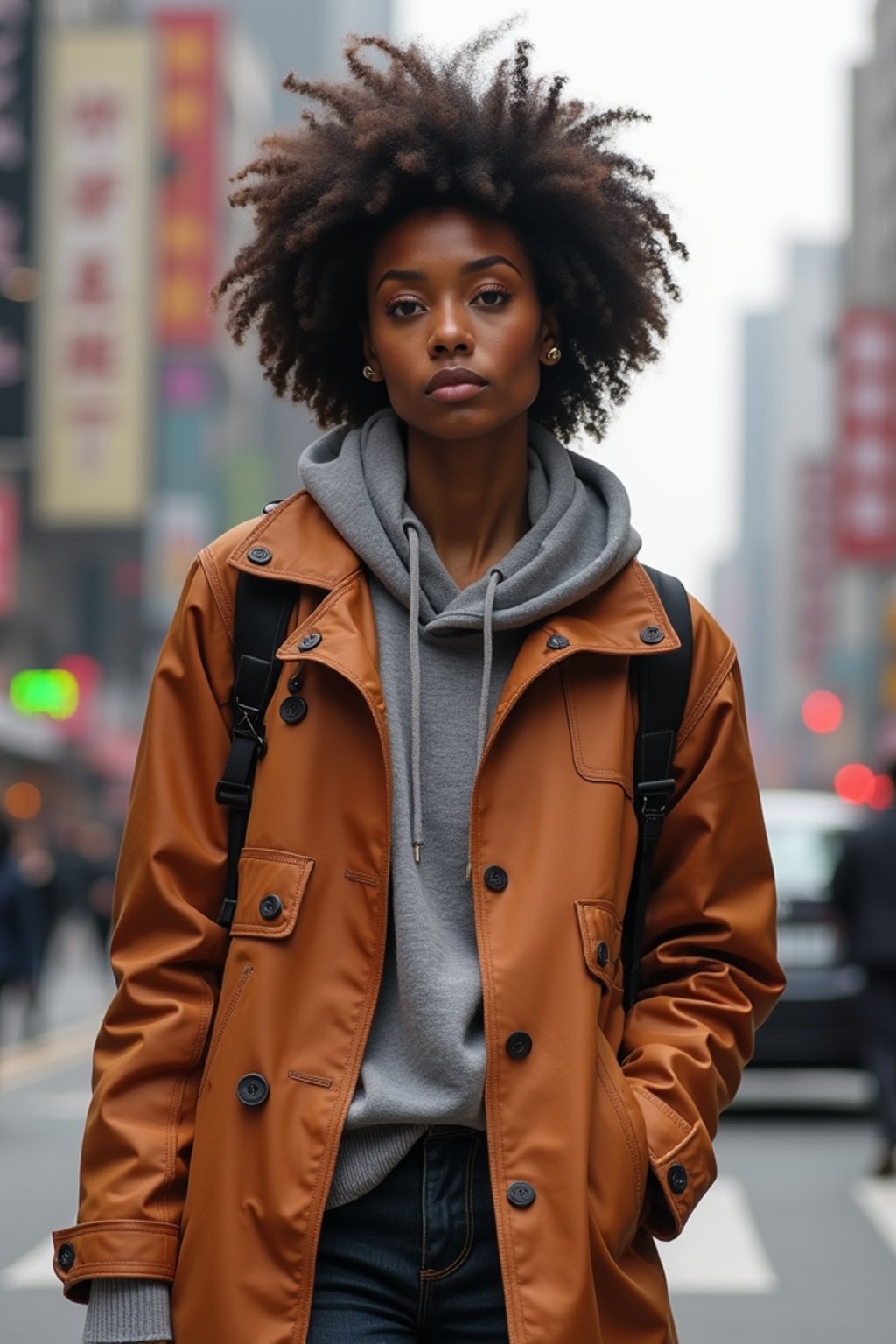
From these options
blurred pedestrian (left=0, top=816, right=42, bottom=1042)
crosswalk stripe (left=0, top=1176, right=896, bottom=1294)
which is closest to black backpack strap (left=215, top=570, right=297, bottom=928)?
crosswalk stripe (left=0, top=1176, right=896, bottom=1294)

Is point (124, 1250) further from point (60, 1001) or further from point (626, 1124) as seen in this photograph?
point (60, 1001)

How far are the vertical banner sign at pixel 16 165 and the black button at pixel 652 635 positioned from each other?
92.9 ft

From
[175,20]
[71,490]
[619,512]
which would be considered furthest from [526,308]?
[175,20]

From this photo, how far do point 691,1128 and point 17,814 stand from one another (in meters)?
43.5

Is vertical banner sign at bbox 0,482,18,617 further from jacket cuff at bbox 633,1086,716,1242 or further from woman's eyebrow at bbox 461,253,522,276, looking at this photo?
jacket cuff at bbox 633,1086,716,1242

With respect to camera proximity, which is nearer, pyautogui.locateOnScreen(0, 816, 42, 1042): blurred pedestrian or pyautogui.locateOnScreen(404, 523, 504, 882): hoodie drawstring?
pyautogui.locateOnScreen(404, 523, 504, 882): hoodie drawstring

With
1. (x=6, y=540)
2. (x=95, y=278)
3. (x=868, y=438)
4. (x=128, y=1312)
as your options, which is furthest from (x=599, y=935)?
(x=868, y=438)

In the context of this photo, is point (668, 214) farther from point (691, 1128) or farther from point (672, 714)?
point (691, 1128)

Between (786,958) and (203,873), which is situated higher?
(203,873)

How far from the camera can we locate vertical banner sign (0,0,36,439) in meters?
31.1

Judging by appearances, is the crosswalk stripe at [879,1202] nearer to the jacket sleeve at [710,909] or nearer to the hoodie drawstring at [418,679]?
the jacket sleeve at [710,909]

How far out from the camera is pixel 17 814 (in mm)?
45594

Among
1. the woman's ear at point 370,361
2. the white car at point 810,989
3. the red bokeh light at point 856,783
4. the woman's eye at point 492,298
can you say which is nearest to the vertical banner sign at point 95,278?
the red bokeh light at point 856,783

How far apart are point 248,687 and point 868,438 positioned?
47789mm
